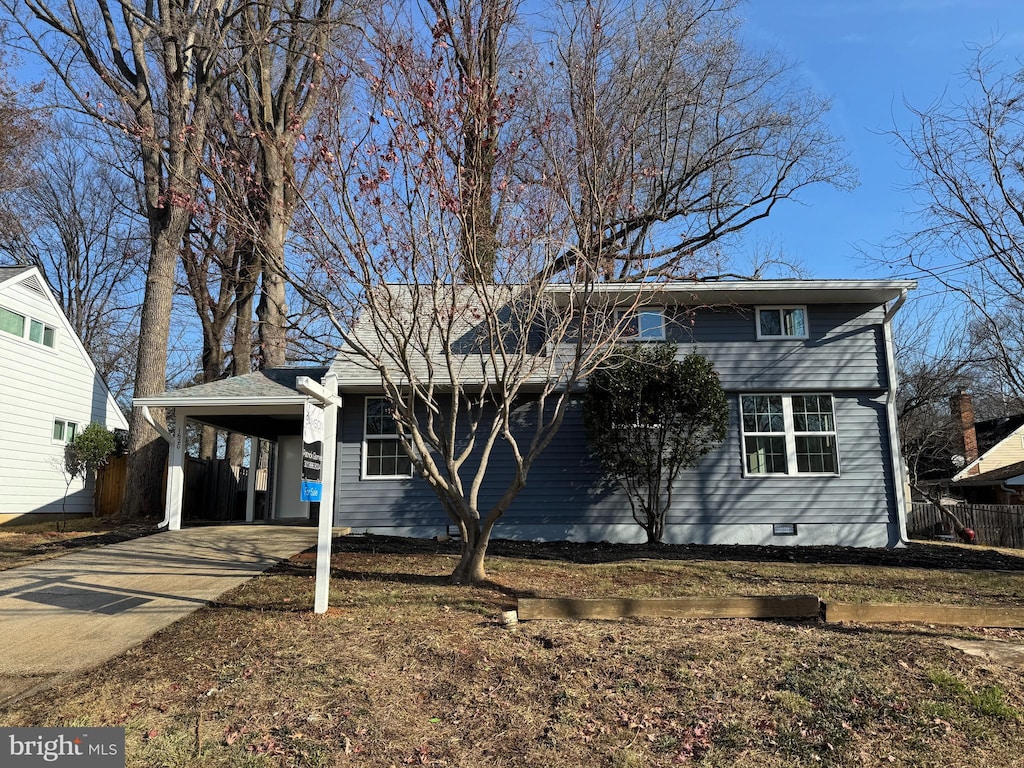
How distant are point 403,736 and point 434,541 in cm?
798

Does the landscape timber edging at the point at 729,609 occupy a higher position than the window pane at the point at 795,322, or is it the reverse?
the window pane at the point at 795,322

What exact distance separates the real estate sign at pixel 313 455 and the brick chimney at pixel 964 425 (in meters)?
29.9

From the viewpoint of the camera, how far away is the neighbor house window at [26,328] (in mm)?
15492

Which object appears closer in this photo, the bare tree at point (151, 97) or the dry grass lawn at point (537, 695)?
the dry grass lawn at point (537, 695)

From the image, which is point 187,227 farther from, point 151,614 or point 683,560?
point 683,560

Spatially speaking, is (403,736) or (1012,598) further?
(1012,598)

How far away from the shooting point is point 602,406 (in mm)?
12258

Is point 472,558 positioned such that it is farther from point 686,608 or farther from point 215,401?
point 215,401

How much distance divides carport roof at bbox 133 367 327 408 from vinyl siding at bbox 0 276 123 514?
184 inches

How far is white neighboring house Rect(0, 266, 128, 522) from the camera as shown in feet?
50.5

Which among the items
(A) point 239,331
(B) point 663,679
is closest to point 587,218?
(B) point 663,679

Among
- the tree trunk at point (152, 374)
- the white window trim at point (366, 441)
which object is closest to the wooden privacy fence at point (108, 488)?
the tree trunk at point (152, 374)

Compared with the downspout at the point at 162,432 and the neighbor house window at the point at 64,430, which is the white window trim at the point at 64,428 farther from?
the downspout at the point at 162,432

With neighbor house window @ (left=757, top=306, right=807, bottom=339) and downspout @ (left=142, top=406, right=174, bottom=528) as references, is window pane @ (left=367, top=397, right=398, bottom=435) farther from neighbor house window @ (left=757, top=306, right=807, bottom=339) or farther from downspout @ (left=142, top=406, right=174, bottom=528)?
neighbor house window @ (left=757, top=306, right=807, bottom=339)
